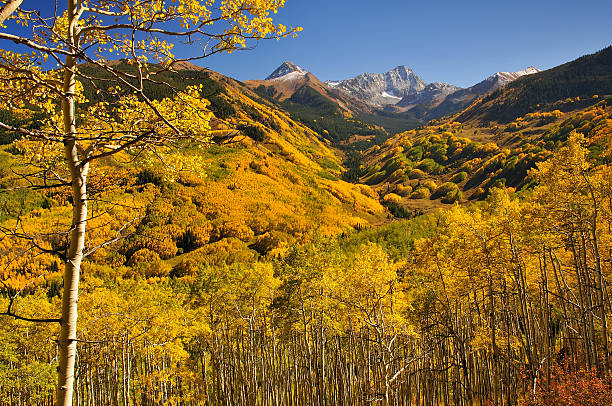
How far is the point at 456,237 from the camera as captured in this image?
1538 cm

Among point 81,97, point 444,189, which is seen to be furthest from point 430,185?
point 81,97

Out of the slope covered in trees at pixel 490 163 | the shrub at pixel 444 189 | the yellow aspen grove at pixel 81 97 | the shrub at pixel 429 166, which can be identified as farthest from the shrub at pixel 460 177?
the yellow aspen grove at pixel 81 97

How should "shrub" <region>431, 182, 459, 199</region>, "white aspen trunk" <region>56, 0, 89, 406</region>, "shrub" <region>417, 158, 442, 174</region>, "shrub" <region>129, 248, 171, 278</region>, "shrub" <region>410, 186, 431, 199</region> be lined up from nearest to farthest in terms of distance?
"white aspen trunk" <region>56, 0, 89, 406</region> → "shrub" <region>129, 248, 171, 278</region> → "shrub" <region>431, 182, 459, 199</region> → "shrub" <region>410, 186, 431, 199</region> → "shrub" <region>417, 158, 442, 174</region>

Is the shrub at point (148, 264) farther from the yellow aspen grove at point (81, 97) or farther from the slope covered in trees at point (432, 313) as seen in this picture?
the yellow aspen grove at point (81, 97)

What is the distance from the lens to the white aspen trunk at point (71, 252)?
4.09 meters

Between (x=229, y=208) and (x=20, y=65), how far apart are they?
104009 millimetres

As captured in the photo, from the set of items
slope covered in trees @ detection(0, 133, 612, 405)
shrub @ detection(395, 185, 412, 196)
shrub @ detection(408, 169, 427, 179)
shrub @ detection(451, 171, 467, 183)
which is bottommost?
slope covered in trees @ detection(0, 133, 612, 405)

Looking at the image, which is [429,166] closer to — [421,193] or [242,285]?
[421,193]

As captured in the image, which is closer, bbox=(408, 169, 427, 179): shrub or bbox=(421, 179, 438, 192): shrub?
bbox=(421, 179, 438, 192): shrub

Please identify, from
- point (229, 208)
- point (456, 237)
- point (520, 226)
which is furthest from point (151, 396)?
point (229, 208)

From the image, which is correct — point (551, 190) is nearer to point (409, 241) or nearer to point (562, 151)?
point (562, 151)

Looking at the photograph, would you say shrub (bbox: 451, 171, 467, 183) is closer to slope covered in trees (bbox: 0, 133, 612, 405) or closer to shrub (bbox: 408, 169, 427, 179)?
shrub (bbox: 408, 169, 427, 179)

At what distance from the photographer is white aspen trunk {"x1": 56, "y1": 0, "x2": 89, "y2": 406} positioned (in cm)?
409

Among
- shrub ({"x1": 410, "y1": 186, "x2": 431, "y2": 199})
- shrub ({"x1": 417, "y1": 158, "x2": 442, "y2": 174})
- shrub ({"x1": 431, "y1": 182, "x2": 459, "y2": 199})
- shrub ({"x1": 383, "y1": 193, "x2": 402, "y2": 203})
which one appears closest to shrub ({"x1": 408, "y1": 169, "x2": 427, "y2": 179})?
shrub ({"x1": 417, "y1": 158, "x2": 442, "y2": 174})
